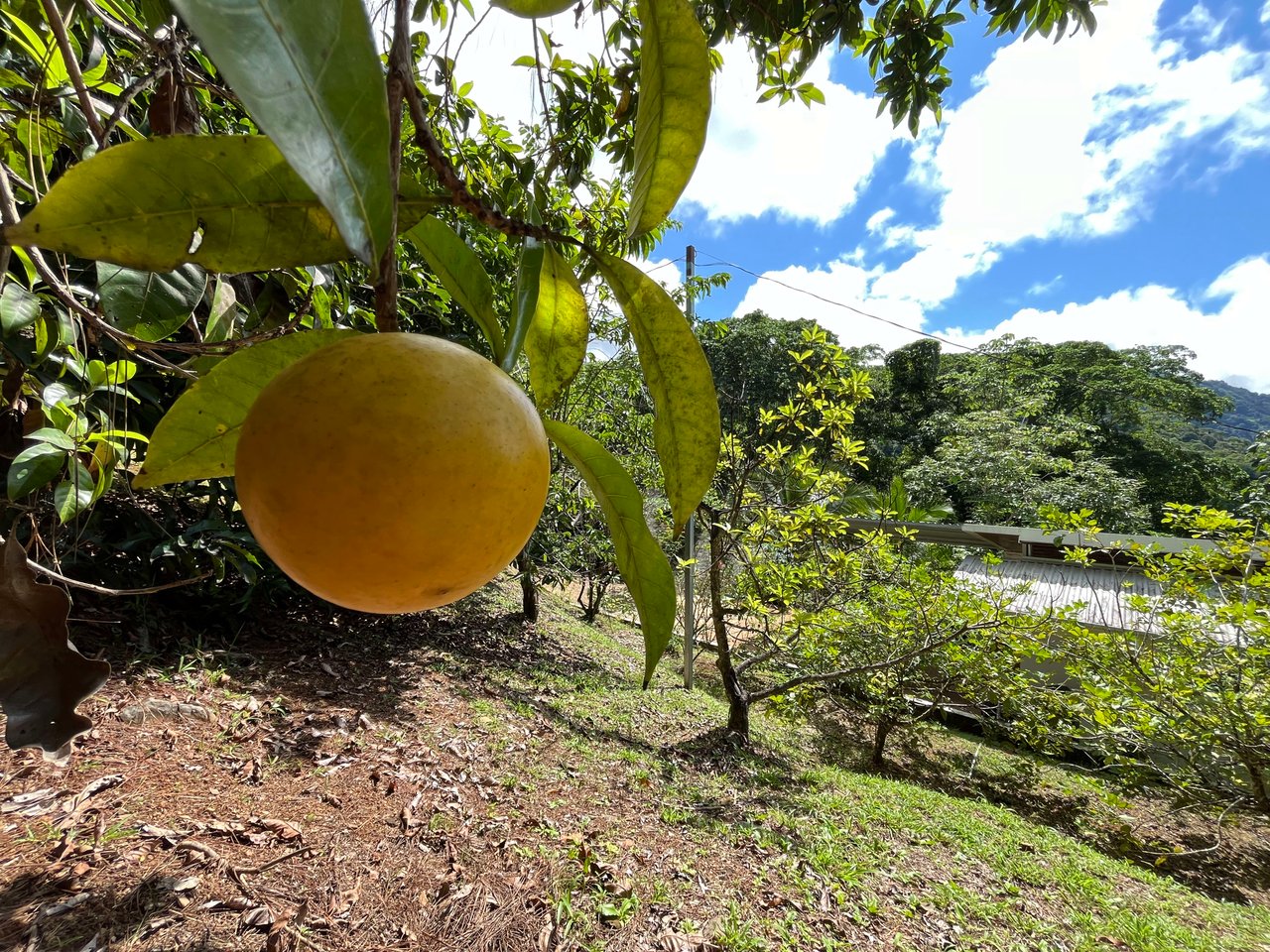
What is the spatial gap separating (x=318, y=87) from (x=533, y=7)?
48cm

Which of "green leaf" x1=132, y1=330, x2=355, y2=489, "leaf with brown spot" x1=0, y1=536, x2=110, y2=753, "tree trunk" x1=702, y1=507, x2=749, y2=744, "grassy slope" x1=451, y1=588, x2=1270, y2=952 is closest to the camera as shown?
"green leaf" x1=132, y1=330, x2=355, y2=489

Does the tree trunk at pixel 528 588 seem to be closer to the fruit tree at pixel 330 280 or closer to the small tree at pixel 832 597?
the small tree at pixel 832 597

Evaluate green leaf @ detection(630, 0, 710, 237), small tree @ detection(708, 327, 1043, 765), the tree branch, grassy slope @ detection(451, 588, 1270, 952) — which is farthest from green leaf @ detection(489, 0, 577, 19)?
the tree branch

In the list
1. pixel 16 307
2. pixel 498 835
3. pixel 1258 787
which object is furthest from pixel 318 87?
pixel 1258 787

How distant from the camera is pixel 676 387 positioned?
634 mm

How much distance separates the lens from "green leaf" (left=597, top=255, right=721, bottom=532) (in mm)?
611

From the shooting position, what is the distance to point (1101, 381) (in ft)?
67.8

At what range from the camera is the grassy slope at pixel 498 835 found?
225 centimetres

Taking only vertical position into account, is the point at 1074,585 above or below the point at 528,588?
above

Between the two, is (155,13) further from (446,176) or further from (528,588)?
(528,588)

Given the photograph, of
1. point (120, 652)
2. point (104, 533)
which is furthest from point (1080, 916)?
point (104, 533)

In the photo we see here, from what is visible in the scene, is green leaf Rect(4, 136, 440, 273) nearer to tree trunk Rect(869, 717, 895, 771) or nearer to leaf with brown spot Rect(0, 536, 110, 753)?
leaf with brown spot Rect(0, 536, 110, 753)

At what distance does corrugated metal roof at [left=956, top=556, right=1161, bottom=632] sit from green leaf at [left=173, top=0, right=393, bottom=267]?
8.32 m

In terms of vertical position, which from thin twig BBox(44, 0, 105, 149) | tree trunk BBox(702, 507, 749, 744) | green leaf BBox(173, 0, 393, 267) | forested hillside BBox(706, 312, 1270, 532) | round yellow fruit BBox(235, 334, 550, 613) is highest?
forested hillside BBox(706, 312, 1270, 532)
